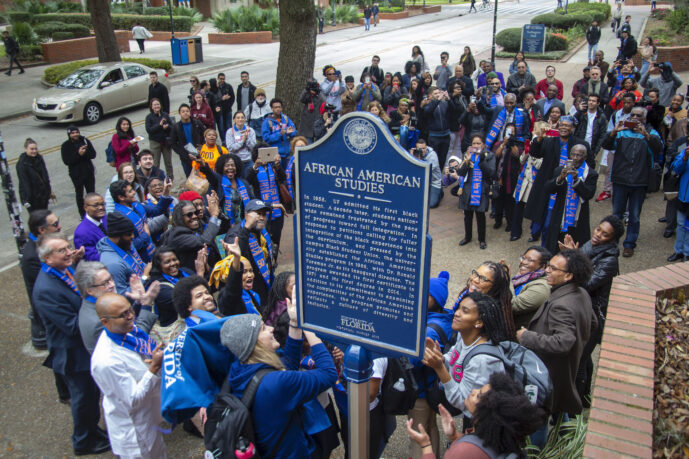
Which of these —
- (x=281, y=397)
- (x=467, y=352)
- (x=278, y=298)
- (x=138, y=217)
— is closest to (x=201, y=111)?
(x=138, y=217)

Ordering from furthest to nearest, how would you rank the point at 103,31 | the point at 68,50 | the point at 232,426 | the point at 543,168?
1. the point at 68,50
2. the point at 103,31
3. the point at 543,168
4. the point at 232,426

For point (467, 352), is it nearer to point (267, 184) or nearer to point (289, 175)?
point (267, 184)

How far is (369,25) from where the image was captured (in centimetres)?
4138

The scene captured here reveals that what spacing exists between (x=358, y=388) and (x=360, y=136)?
149cm

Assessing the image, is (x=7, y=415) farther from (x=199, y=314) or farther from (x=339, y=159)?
(x=339, y=159)

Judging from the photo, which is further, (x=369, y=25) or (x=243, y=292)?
(x=369, y=25)

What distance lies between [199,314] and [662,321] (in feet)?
12.8

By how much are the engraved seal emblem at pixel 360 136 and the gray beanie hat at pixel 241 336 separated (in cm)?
116

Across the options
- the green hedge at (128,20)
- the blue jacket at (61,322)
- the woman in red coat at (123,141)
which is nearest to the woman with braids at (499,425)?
the blue jacket at (61,322)

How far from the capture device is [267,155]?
7.88 metres

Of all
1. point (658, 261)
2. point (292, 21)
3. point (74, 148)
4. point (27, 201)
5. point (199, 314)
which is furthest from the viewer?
point (292, 21)

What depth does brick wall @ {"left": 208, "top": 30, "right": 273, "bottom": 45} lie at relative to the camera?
115 ft

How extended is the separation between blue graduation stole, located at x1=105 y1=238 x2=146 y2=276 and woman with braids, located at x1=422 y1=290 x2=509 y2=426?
130 inches

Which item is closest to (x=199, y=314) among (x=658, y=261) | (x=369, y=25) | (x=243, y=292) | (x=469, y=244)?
(x=243, y=292)
